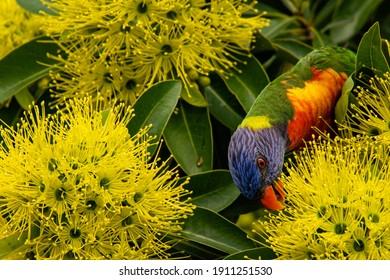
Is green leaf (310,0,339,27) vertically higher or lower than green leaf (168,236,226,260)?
higher

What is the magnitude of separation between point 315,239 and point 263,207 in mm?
531

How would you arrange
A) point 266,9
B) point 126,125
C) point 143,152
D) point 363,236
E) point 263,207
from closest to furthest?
point 363,236, point 143,152, point 126,125, point 263,207, point 266,9

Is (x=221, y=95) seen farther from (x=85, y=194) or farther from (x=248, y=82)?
(x=85, y=194)

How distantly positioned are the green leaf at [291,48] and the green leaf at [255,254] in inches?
41.8

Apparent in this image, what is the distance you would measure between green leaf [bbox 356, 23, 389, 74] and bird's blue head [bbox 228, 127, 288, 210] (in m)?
0.43

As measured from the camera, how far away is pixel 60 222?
244 cm

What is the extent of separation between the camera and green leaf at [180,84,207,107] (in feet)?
9.91

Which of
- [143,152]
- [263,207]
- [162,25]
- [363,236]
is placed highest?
[162,25]

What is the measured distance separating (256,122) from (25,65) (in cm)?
100

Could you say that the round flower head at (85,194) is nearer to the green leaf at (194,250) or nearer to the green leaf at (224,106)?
the green leaf at (194,250)

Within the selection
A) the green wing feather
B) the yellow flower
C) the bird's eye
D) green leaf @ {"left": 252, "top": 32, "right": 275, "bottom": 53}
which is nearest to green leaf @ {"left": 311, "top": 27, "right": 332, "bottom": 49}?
the green wing feather

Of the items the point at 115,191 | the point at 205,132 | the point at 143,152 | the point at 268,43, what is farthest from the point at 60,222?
the point at 268,43

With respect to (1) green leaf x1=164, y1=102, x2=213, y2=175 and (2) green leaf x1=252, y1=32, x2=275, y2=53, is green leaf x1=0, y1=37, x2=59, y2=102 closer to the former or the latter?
(1) green leaf x1=164, y1=102, x2=213, y2=175
